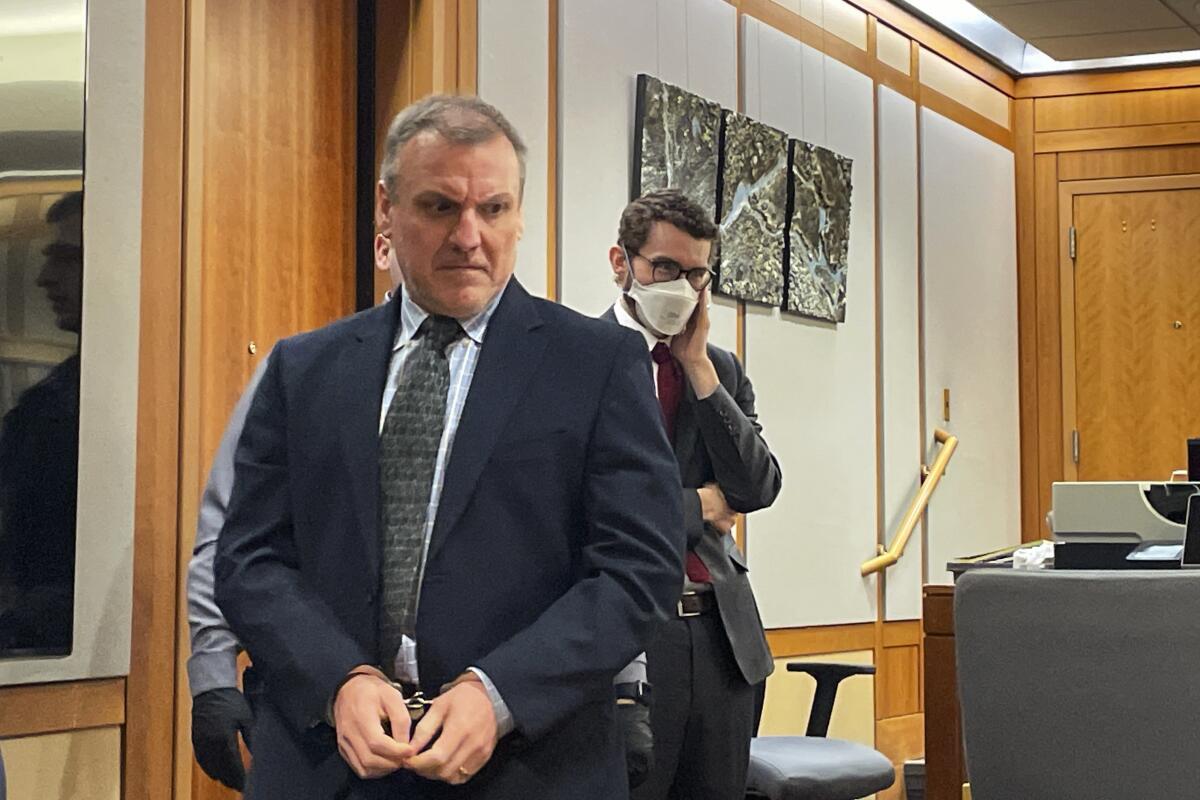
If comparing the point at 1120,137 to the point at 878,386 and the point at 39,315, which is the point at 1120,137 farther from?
the point at 39,315

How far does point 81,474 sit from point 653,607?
1800mm

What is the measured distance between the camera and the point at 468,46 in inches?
174

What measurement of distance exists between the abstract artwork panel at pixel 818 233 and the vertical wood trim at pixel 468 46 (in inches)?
73.1

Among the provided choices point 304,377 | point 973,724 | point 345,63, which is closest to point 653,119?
point 345,63

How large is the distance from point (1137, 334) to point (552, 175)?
12.7 feet

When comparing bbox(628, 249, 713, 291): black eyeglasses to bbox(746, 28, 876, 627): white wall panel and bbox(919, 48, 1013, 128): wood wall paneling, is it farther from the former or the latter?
bbox(919, 48, 1013, 128): wood wall paneling

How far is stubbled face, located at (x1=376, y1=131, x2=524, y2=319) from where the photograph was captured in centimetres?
178

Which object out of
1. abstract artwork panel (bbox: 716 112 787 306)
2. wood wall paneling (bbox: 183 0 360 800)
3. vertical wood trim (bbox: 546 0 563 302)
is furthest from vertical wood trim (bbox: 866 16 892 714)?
wood wall paneling (bbox: 183 0 360 800)

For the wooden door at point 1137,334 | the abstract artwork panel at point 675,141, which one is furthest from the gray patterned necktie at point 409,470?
the wooden door at point 1137,334

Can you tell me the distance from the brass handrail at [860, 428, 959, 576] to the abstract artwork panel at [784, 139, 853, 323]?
0.89 metres

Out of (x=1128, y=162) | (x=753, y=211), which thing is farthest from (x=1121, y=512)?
(x=1128, y=162)

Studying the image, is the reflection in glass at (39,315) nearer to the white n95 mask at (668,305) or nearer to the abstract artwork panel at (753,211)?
the white n95 mask at (668,305)

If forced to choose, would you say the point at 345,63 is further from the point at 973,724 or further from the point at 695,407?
the point at 973,724

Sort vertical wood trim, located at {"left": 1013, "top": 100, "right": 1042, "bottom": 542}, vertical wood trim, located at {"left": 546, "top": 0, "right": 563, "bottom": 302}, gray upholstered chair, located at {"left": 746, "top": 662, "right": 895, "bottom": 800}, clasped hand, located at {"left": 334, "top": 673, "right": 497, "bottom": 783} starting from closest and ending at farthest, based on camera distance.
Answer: clasped hand, located at {"left": 334, "top": 673, "right": 497, "bottom": 783} → gray upholstered chair, located at {"left": 746, "top": 662, "right": 895, "bottom": 800} → vertical wood trim, located at {"left": 546, "top": 0, "right": 563, "bottom": 302} → vertical wood trim, located at {"left": 1013, "top": 100, "right": 1042, "bottom": 542}
